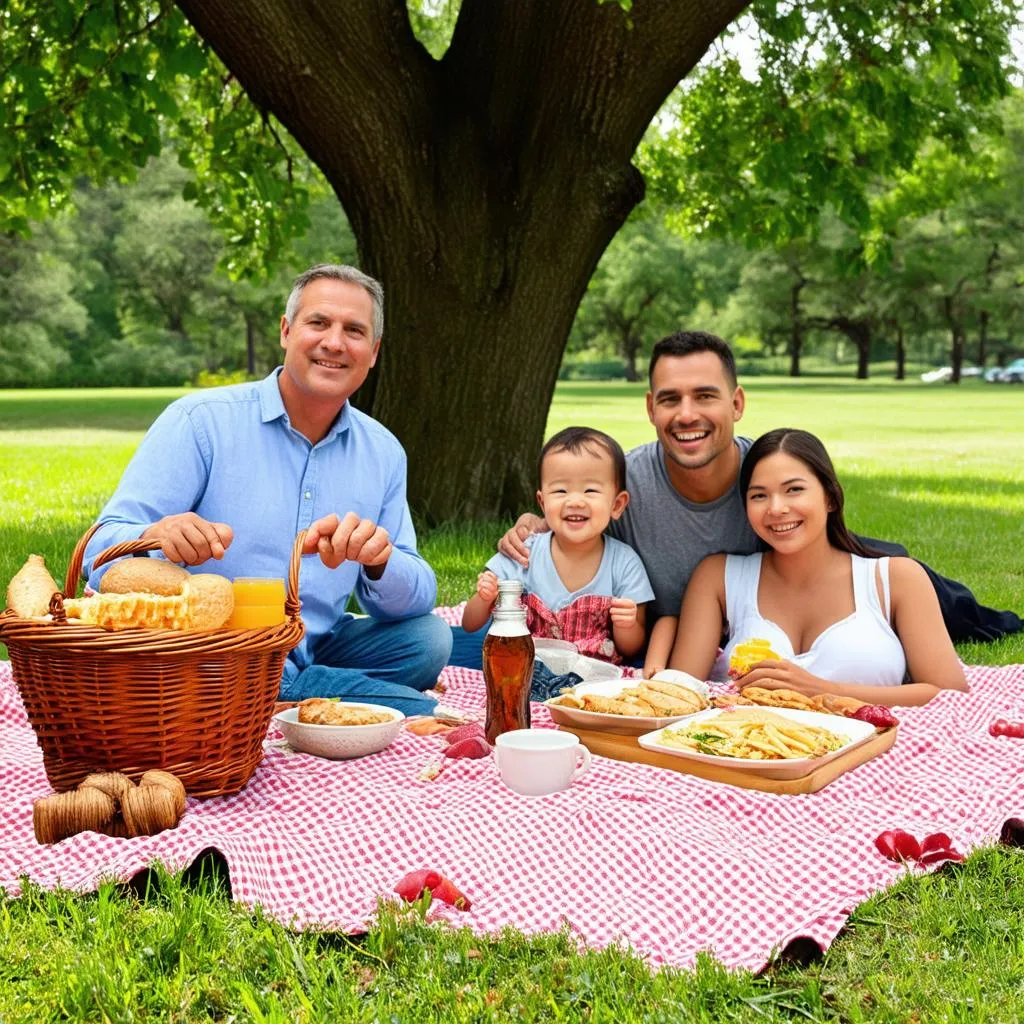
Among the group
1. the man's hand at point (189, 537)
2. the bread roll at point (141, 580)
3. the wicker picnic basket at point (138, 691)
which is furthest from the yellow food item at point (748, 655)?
the bread roll at point (141, 580)

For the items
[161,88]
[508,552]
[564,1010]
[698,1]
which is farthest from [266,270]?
[564,1010]

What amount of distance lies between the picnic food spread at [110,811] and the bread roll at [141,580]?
19.8 inches

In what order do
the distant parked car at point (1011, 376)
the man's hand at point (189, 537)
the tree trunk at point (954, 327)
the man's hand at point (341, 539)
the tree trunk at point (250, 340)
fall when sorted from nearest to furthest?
the man's hand at point (189, 537) < the man's hand at point (341, 539) < the tree trunk at point (250, 340) < the tree trunk at point (954, 327) < the distant parked car at point (1011, 376)

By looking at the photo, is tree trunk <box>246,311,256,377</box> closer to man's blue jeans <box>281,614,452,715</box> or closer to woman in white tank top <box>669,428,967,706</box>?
man's blue jeans <box>281,614,452,715</box>

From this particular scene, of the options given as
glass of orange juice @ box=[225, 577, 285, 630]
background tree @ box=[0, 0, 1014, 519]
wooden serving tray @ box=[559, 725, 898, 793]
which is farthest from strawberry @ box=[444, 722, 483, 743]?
background tree @ box=[0, 0, 1014, 519]

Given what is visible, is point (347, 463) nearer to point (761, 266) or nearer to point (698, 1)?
point (698, 1)

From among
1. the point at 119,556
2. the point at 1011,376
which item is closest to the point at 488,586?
the point at 119,556

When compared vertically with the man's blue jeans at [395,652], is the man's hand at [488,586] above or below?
above

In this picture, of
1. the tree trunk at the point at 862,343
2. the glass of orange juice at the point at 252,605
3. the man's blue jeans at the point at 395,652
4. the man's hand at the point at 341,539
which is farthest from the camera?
the tree trunk at the point at 862,343

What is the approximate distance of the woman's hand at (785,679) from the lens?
4.27m

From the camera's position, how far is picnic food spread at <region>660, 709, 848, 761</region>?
11.7ft

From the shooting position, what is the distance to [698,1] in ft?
24.0

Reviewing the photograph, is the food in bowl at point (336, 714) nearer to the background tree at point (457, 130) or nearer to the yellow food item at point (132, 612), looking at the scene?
the yellow food item at point (132, 612)

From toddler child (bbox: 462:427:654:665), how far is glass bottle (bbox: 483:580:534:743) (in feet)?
2.92
